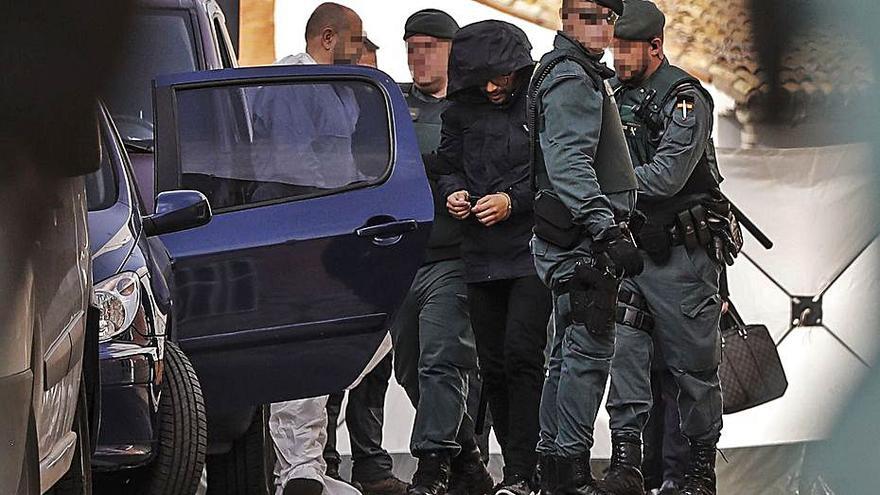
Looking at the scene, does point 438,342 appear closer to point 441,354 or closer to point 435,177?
point 441,354

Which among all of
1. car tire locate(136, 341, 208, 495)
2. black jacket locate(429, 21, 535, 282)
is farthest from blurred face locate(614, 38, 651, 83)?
black jacket locate(429, 21, 535, 282)

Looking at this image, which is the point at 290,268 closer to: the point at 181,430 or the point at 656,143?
the point at 181,430

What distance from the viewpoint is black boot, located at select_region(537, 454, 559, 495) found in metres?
5.59

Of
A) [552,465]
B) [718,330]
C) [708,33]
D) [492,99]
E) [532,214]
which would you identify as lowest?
[552,465]

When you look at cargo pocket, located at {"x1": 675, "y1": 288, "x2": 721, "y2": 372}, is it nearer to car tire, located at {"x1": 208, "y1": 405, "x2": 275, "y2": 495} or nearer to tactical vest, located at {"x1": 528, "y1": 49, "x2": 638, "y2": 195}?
tactical vest, located at {"x1": 528, "y1": 49, "x2": 638, "y2": 195}

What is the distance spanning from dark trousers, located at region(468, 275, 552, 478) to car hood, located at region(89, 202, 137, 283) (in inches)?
62.2

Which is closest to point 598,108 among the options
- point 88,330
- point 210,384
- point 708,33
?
point 210,384

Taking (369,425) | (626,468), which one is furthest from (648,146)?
(369,425)

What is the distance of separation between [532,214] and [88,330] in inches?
111

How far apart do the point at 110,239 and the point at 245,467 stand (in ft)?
5.12

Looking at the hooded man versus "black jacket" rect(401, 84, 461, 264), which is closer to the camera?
the hooded man

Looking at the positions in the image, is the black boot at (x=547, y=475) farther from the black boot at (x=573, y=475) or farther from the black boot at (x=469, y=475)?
the black boot at (x=469, y=475)

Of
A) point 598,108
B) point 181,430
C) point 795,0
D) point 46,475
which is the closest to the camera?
point 795,0

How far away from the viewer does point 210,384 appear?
5.45 metres
